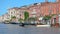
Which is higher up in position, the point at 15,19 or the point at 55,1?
the point at 55,1

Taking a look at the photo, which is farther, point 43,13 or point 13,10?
point 13,10

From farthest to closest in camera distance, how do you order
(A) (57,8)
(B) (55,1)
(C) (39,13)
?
(C) (39,13) → (B) (55,1) → (A) (57,8)

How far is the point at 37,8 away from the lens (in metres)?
105

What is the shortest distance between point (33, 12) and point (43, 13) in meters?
13.8

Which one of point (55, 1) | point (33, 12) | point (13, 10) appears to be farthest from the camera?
point (13, 10)

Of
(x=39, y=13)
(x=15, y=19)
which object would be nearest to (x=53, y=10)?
(x=39, y=13)

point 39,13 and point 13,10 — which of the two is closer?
point 39,13

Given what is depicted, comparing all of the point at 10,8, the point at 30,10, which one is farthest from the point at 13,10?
the point at 30,10

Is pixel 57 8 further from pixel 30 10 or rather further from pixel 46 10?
pixel 30 10

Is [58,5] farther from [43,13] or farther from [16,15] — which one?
[16,15]

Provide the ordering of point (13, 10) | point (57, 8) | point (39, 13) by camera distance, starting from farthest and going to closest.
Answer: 1. point (13, 10)
2. point (39, 13)
3. point (57, 8)

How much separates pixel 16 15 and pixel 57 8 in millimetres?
58418

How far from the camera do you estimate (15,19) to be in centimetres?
13312

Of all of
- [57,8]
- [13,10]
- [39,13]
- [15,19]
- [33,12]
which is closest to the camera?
[57,8]
